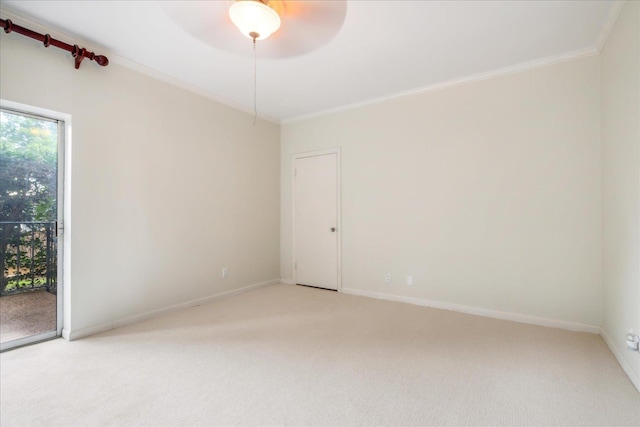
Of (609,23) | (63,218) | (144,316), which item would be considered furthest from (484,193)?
(63,218)

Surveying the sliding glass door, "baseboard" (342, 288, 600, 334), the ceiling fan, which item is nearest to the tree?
the sliding glass door

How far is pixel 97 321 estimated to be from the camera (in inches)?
111

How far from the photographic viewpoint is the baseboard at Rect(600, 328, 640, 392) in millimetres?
1910

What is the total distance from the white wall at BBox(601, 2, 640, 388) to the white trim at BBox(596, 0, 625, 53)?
0.14ft

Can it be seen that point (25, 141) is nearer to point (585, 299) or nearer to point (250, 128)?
point (250, 128)

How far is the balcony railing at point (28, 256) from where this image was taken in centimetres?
248

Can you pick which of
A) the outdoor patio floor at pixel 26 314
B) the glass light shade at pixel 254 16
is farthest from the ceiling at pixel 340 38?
the outdoor patio floor at pixel 26 314

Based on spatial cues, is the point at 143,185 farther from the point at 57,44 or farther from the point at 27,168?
the point at 57,44

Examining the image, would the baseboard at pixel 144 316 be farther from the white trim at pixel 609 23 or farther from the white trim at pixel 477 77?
the white trim at pixel 609 23

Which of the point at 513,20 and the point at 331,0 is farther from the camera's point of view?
the point at 513,20

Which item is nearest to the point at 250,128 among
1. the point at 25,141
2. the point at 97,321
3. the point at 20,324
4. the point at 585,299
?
the point at 25,141

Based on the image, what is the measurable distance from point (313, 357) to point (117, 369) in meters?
1.39

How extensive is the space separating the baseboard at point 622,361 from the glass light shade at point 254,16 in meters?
3.23

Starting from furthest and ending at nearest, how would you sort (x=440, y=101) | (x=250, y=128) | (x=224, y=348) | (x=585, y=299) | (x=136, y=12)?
(x=250, y=128) → (x=440, y=101) → (x=585, y=299) → (x=224, y=348) → (x=136, y=12)
